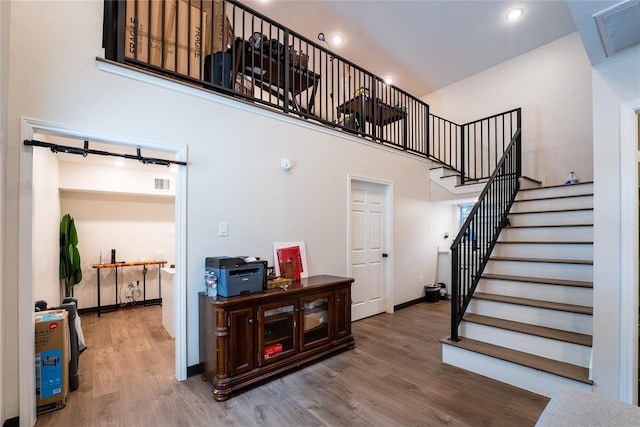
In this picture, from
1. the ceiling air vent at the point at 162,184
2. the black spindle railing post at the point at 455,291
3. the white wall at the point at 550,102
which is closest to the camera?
the black spindle railing post at the point at 455,291

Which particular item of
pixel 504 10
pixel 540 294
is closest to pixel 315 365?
pixel 540 294

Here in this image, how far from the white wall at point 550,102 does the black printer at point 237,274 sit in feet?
17.1

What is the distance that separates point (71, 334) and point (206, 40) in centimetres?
287

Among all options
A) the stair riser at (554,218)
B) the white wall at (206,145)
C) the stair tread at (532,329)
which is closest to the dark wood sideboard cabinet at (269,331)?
the white wall at (206,145)

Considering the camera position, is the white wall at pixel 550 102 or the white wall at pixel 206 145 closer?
the white wall at pixel 206 145

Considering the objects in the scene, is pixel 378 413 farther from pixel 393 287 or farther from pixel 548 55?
pixel 548 55

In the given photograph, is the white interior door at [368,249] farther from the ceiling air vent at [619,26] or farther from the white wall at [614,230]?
the ceiling air vent at [619,26]

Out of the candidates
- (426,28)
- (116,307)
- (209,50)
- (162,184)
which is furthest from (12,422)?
(426,28)

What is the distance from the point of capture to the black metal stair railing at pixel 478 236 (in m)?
2.85

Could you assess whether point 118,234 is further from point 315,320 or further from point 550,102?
point 550,102

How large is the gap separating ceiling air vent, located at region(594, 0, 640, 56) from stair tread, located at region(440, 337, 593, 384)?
7.51 ft

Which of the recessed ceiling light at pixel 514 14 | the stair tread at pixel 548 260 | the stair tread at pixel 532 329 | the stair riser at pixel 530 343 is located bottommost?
the stair riser at pixel 530 343

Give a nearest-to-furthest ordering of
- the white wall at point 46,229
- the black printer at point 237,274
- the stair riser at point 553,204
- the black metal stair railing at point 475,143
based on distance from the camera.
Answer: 1. the black printer at point 237,274
2. the white wall at point 46,229
3. the stair riser at point 553,204
4. the black metal stair railing at point 475,143

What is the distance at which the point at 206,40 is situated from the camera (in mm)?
2793
